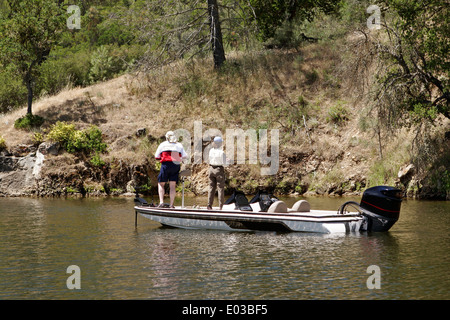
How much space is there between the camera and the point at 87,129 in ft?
107

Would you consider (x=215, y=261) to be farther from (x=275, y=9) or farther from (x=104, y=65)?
(x=104, y=65)

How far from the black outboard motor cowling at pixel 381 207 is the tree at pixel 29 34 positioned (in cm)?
2274

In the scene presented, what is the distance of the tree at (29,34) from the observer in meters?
32.3

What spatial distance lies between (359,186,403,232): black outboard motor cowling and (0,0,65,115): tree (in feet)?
74.6

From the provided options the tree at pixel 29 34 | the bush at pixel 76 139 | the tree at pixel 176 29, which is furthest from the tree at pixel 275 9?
the bush at pixel 76 139

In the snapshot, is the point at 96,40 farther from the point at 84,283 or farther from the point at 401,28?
the point at 84,283

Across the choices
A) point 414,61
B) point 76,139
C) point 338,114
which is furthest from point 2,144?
point 414,61

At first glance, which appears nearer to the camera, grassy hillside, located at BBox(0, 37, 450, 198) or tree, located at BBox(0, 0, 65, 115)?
grassy hillside, located at BBox(0, 37, 450, 198)

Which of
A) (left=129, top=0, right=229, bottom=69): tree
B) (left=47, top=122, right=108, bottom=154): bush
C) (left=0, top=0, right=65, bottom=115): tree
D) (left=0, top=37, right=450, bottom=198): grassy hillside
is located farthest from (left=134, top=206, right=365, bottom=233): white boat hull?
(left=129, top=0, right=229, bottom=69): tree

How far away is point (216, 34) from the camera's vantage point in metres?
36.9

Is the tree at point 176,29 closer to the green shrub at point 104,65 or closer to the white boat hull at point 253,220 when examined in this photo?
the green shrub at point 104,65

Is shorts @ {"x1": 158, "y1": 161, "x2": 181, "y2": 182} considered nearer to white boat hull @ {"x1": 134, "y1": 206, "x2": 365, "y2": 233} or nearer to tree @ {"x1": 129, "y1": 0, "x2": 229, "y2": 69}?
white boat hull @ {"x1": 134, "y1": 206, "x2": 365, "y2": 233}

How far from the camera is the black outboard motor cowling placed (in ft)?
49.9

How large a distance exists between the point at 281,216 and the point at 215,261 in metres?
3.96
